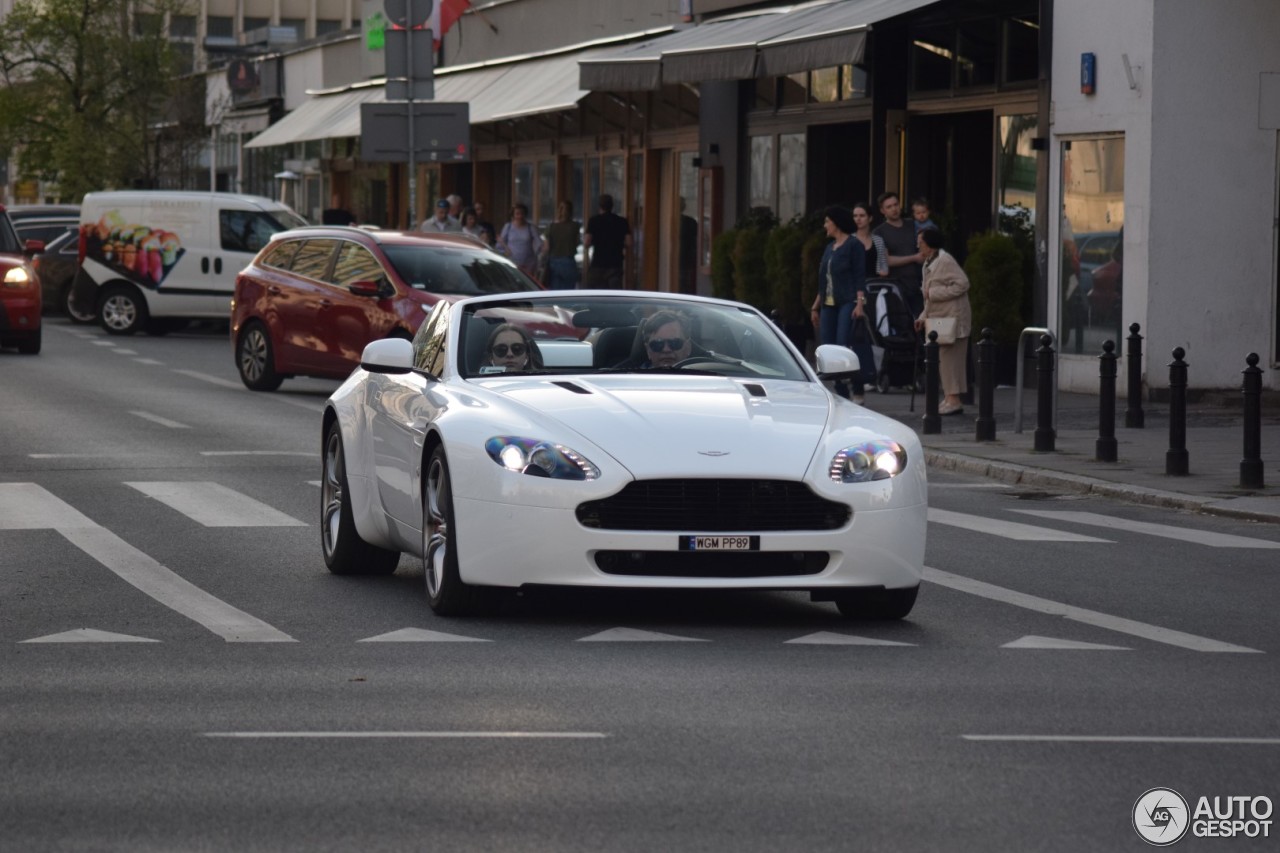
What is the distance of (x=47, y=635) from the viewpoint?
30.0 ft

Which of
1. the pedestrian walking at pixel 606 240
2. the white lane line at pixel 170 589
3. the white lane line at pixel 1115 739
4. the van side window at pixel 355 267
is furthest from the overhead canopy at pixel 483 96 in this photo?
the white lane line at pixel 1115 739

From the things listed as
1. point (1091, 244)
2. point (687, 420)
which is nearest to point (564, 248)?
point (1091, 244)

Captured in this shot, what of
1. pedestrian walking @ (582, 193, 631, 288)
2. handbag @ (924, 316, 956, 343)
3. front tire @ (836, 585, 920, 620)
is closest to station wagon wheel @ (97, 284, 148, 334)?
pedestrian walking @ (582, 193, 631, 288)

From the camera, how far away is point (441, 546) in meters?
9.59

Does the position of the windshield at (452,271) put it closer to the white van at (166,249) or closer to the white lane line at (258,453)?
the white lane line at (258,453)

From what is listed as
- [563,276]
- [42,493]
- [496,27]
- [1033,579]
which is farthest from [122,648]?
[496,27]

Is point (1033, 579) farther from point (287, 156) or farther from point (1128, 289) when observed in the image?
point (287, 156)

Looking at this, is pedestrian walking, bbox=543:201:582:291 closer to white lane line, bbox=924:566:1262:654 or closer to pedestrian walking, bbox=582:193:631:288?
pedestrian walking, bbox=582:193:631:288

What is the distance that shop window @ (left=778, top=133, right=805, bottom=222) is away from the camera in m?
32.2

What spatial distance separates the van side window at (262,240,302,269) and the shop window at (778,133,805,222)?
8971 millimetres

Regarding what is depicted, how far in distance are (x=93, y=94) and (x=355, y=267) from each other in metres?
49.5

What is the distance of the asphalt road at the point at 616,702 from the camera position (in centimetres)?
595

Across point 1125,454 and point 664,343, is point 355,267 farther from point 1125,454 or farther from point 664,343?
point 664,343

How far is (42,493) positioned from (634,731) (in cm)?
851
